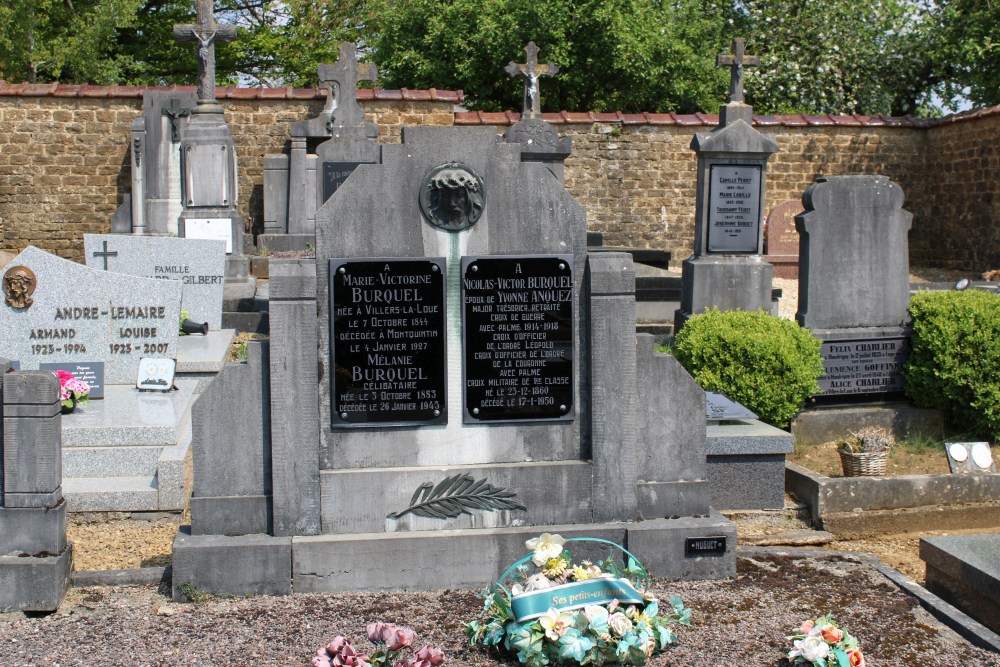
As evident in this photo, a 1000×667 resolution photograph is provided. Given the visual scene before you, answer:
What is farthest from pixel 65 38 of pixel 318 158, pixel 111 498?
pixel 111 498

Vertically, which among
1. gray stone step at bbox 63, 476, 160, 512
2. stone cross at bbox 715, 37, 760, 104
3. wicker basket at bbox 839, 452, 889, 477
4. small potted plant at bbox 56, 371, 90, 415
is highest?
stone cross at bbox 715, 37, 760, 104

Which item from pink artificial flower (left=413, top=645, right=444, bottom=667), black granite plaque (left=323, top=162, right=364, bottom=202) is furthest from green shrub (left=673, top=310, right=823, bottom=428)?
black granite plaque (left=323, top=162, right=364, bottom=202)

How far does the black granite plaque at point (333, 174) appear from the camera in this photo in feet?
46.8

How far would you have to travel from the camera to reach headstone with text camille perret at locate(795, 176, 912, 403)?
27.3ft

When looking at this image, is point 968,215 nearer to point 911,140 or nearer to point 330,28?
point 911,140

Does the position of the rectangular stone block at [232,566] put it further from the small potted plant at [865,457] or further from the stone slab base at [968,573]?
the small potted plant at [865,457]

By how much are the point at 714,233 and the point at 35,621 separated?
8209mm

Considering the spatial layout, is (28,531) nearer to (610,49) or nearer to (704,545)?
(704,545)

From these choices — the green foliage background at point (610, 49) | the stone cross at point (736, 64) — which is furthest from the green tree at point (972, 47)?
the stone cross at point (736, 64)

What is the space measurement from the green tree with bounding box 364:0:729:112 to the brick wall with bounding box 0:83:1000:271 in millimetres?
3538

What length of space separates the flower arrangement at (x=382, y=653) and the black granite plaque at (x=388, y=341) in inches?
49.7

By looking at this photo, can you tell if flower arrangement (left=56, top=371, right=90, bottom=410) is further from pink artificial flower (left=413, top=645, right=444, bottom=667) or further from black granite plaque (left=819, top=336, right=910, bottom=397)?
black granite plaque (left=819, top=336, right=910, bottom=397)

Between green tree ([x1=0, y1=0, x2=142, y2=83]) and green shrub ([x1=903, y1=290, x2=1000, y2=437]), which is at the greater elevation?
green tree ([x1=0, y1=0, x2=142, y2=83])

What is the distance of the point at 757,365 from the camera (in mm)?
7582
